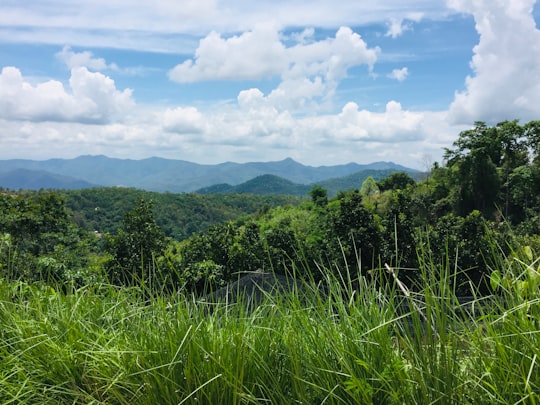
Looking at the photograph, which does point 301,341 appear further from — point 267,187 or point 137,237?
point 267,187

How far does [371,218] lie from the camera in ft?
30.3

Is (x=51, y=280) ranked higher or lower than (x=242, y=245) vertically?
higher

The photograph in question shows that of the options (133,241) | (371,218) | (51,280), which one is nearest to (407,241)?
(371,218)

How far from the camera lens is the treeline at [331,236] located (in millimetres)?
2283

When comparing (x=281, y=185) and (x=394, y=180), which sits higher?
(x=394, y=180)

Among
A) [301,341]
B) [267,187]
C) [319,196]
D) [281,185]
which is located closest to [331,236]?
[319,196]

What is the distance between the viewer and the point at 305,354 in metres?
1.24

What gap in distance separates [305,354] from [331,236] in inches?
325

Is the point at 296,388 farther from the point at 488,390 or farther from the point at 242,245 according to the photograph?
the point at 242,245

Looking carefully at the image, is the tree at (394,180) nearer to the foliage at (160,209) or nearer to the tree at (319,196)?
the foliage at (160,209)

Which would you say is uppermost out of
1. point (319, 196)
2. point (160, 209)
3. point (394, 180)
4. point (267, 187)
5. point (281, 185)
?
point (394, 180)

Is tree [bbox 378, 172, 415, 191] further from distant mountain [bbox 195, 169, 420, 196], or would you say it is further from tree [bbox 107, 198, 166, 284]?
distant mountain [bbox 195, 169, 420, 196]

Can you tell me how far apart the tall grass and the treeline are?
0.34ft

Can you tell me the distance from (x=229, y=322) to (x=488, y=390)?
2.29 ft
